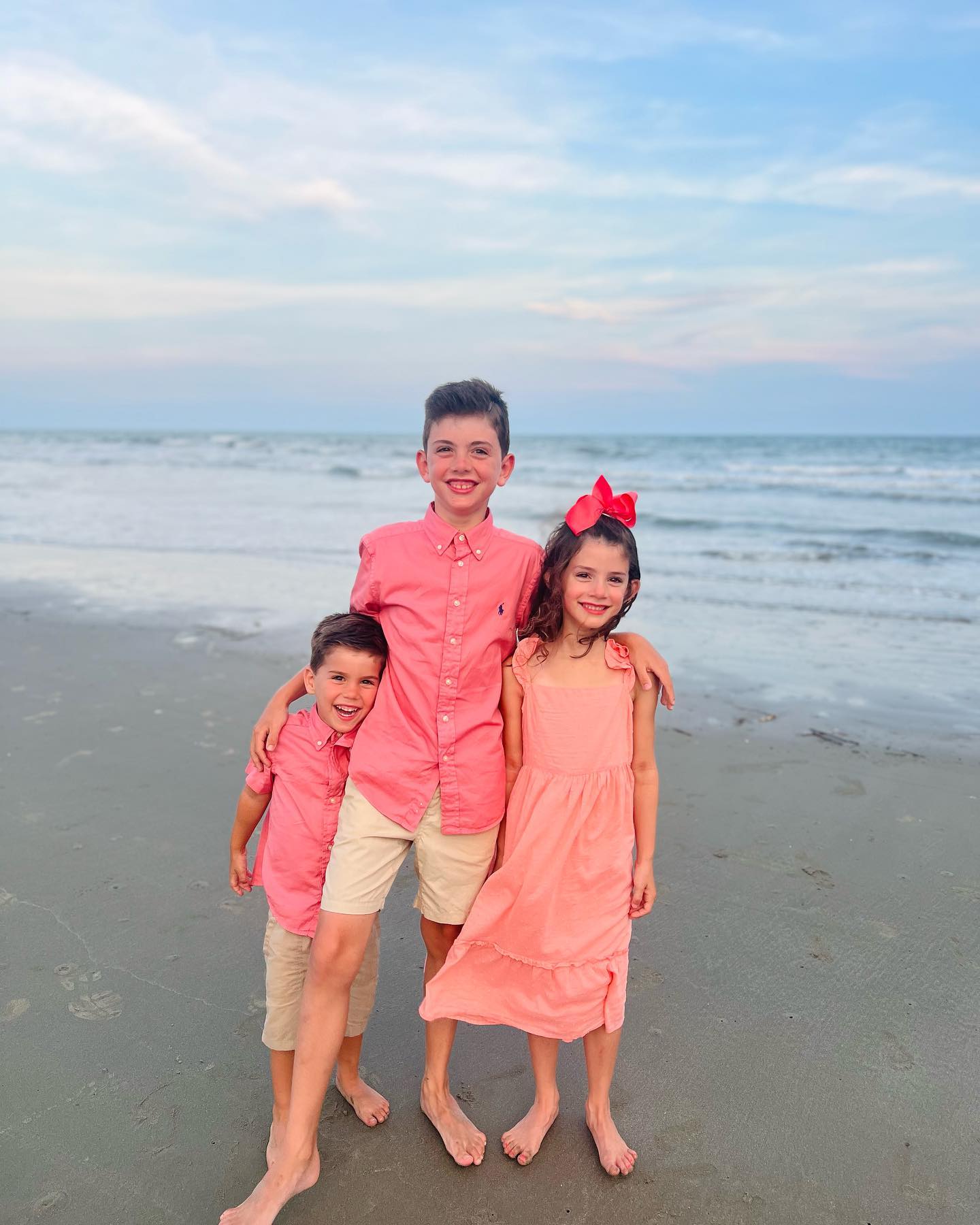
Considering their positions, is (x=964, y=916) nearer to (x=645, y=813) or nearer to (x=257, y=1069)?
(x=645, y=813)

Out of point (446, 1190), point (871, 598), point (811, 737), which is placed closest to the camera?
point (446, 1190)

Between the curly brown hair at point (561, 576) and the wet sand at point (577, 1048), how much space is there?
119cm

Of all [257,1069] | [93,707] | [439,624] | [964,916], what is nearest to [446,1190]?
[257,1069]

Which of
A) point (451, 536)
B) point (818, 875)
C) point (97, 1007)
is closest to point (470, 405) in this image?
point (451, 536)

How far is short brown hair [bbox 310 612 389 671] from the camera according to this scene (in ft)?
7.31

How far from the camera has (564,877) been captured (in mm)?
2217

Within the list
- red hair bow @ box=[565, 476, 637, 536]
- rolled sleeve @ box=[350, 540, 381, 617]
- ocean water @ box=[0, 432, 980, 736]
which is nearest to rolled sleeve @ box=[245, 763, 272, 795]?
rolled sleeve @ box=[350, 540, 381, 617]

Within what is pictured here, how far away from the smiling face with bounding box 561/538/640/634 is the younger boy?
0.49m

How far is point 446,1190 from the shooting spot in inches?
80.7

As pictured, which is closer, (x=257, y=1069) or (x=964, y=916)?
(x=257, y=1069)

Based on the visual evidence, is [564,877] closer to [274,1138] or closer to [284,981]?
[284,981]

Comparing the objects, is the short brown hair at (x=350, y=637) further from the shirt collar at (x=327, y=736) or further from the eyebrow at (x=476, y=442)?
the eyebrow at (x=476, y=442)

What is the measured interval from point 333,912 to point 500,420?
128 cm

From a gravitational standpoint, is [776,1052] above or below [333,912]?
below
